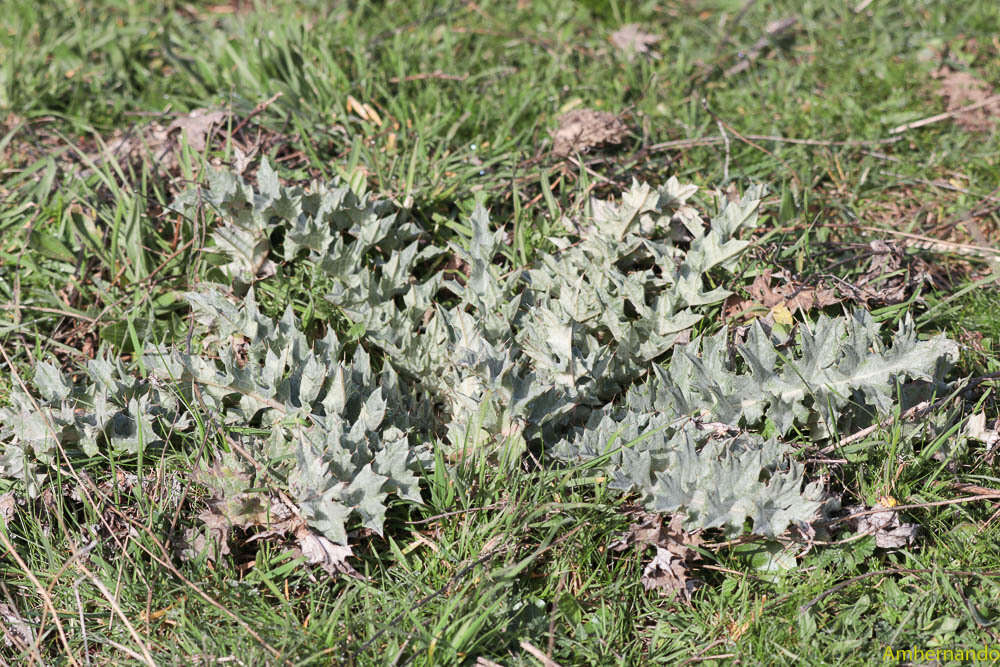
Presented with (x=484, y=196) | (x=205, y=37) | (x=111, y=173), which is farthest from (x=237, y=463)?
(x=205, y=37)

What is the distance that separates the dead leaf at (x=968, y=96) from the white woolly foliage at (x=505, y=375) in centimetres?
152

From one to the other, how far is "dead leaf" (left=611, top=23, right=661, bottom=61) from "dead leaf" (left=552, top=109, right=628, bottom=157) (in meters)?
0.65

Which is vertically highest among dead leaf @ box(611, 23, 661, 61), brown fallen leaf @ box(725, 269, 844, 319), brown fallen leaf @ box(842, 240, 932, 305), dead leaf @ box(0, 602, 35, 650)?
dead leaf @ box(611, 23, 661, 61)

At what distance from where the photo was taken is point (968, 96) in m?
3.79

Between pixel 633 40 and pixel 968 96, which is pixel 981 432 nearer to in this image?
pixel 968 96

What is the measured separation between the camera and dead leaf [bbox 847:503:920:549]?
7.37ft

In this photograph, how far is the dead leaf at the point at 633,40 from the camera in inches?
158

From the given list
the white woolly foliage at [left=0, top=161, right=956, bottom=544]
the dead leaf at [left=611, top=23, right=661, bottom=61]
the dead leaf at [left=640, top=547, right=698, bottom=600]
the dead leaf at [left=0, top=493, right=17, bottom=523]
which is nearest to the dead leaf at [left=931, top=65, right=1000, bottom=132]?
the dead leaf at [left=611, top=23, right=661, bottom=61]

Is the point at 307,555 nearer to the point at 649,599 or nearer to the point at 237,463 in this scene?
the point at 237,463

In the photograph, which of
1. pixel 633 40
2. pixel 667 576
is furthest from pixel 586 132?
pixel 667 576

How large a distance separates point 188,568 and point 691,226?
1.76m

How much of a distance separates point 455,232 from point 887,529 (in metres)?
1.75

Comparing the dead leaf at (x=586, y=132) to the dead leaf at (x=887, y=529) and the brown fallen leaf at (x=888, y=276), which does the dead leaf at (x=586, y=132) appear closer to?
the brown fallen leaf at (x=888, y=276)

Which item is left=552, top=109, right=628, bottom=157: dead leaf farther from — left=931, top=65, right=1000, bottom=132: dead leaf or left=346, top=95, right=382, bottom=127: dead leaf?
left=931, top=65, right=1000, bottom=132: dead leaf
